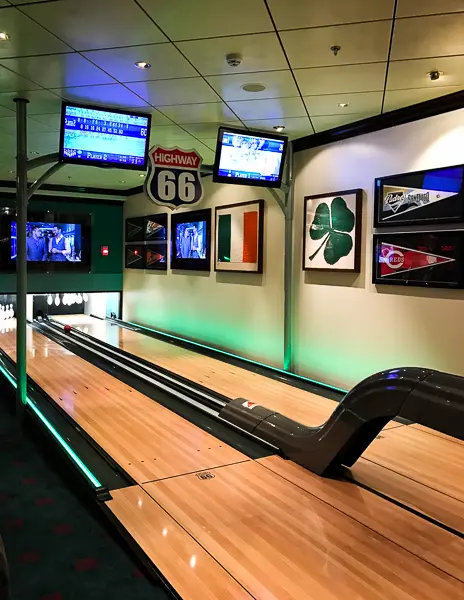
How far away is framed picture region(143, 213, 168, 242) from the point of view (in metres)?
10.0

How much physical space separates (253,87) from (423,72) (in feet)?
4.36

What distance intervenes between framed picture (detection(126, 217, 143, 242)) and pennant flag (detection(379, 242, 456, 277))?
6527mm

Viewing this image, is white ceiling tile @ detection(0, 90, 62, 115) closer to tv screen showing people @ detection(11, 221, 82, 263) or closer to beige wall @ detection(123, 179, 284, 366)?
beige wall @ detection(123, 179, 284, 366)

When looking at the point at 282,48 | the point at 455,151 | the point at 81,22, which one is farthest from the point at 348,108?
the point at 81,22

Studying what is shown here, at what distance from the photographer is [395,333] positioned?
5.36 metres

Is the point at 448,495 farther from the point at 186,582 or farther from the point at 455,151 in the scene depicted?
the point at 455,151

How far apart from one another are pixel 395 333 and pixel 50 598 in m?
3.92

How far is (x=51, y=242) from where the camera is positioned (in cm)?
1088

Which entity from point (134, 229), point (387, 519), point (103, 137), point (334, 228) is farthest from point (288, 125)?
point (134, 229)

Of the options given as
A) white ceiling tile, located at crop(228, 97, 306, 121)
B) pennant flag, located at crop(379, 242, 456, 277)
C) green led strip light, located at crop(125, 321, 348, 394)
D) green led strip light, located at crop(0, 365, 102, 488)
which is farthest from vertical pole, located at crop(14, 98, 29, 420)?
pennant flag, located at crop(379, 242, 456, 277)

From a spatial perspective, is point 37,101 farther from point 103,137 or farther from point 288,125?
point 288,125

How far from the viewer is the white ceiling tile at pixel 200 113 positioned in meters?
5.15

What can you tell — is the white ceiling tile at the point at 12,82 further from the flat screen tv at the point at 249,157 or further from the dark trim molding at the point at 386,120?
the dark trim molding at the point at 386,120

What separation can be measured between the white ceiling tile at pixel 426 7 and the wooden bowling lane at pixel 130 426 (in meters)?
3.04
